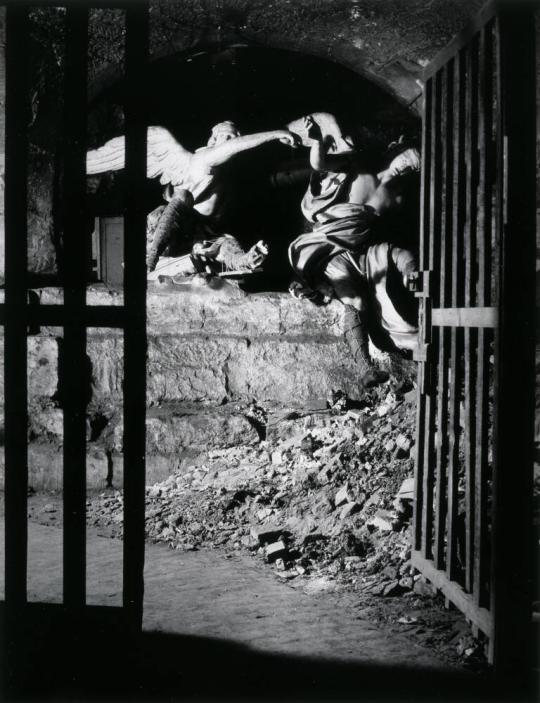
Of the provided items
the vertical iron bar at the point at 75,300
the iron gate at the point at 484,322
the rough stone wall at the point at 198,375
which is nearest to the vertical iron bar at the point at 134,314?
the vertical iron bar at the point at 75,300

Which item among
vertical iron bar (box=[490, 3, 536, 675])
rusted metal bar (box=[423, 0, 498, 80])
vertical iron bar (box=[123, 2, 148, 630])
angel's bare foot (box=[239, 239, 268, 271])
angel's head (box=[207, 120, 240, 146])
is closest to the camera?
vertical iron bar (box=[123, 2, 148, 630])

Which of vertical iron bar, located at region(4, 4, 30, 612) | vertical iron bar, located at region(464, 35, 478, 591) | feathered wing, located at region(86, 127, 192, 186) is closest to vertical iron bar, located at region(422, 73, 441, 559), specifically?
vertical iron bar, located at region(464, 35, 478, 591)

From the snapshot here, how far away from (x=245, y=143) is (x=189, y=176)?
24.7 inches

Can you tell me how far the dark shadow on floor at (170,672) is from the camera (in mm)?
2225

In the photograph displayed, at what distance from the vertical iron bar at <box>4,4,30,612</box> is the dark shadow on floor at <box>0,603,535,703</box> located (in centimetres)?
16

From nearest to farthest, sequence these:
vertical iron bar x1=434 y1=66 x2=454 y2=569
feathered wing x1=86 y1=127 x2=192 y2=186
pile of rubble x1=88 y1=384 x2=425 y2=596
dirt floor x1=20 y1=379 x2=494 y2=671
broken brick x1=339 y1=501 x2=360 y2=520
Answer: vertical iron bar x1=434 y1=66 x2=454 y2=569, dirt floor x1=20 y1=379 x2=494 y2=671, pile of rubble x1=88 y1=384 x2=425 y2=596, broken brick x1=339 y1=501 x2=360 y2=520, feathered wing x1=86 y1=127 x2=192 y2=186

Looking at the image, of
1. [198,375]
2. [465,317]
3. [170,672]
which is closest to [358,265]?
[198,375]

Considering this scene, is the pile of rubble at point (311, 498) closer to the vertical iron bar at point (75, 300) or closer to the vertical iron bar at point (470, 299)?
the vertical iron bar at point (470, 299)

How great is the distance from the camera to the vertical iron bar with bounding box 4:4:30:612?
2.15 metres

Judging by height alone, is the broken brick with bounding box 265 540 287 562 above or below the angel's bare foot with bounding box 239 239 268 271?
below

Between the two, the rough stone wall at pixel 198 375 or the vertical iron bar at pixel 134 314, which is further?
the rough stone wall at pixel 198 375

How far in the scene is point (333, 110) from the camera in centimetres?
707

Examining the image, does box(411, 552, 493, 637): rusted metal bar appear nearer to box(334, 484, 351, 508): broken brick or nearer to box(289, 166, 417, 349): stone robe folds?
box(334, 484, 351, 508): broken brick

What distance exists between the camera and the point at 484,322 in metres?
2.74
